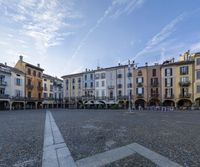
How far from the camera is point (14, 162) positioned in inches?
185

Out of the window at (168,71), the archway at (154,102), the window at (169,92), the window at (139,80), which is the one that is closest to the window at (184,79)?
the window at (168,71)

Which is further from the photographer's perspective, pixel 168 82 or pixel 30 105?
pixel 30 105

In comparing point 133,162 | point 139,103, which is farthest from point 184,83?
point 133,162

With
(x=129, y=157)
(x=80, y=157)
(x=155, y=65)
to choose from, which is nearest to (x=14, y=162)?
(x=80, y=157)

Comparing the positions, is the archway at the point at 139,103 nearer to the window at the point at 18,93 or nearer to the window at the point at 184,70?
the window at the point at 184,70

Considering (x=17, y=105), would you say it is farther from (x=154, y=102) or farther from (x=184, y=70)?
(x=184, y=70)

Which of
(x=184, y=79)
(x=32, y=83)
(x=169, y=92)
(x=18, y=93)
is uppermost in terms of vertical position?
(x=184, y=79)

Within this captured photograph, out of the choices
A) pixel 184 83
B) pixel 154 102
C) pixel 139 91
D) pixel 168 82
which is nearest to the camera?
pixel 184 83

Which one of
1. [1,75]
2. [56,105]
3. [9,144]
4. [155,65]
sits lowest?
[56,105]

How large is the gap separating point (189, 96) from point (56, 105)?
1658 inches

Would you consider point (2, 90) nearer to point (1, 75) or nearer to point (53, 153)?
point (1, 75)

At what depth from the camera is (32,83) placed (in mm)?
48156

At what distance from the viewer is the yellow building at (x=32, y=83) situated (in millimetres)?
45688

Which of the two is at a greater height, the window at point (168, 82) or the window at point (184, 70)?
the window at point (184, 70)
